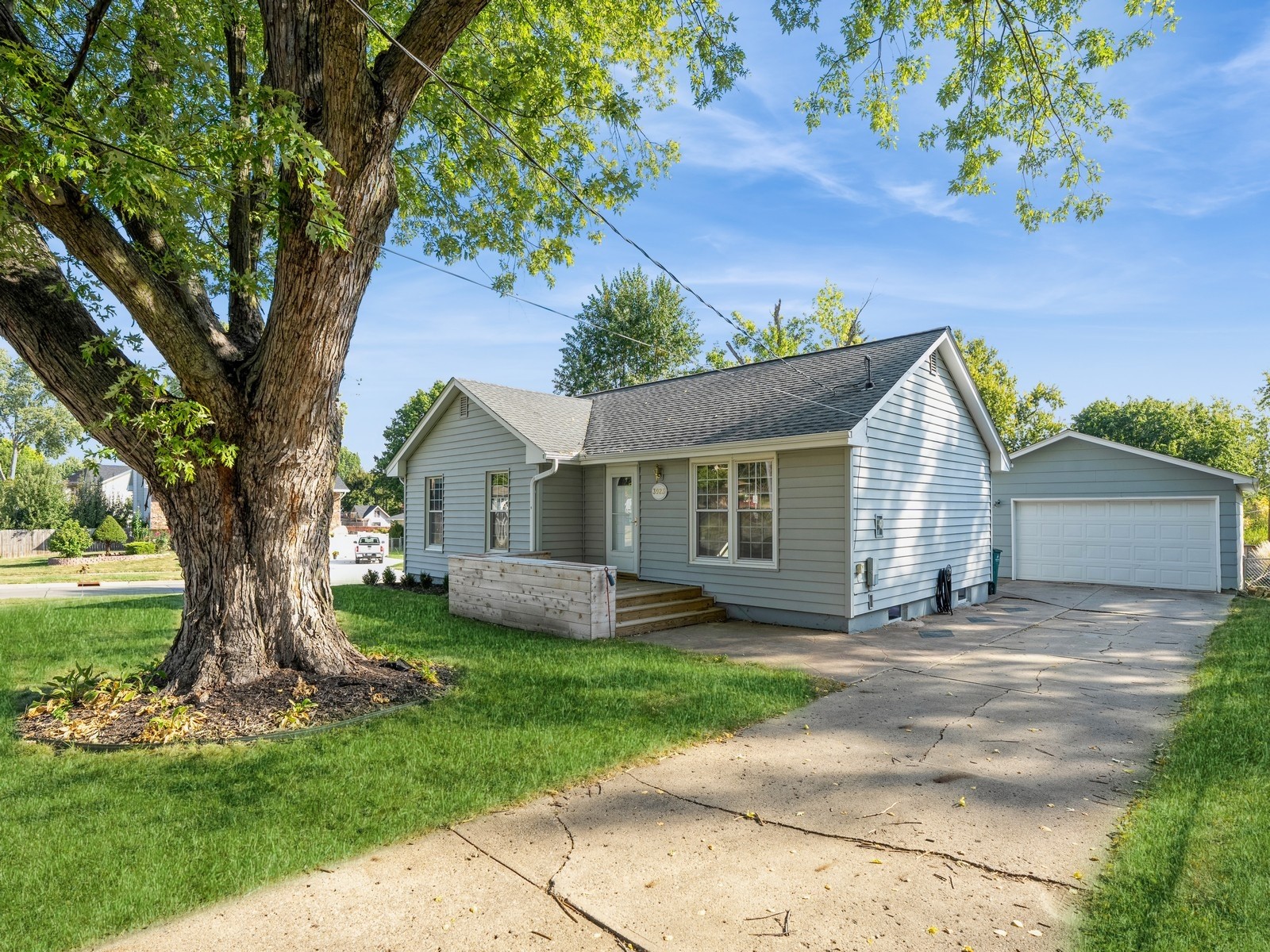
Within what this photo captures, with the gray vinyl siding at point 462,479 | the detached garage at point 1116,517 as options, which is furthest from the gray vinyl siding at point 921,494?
the gray vinyl siding at point 462,479

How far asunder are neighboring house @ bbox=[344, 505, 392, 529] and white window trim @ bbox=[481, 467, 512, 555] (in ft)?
151

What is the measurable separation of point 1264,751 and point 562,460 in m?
9.90

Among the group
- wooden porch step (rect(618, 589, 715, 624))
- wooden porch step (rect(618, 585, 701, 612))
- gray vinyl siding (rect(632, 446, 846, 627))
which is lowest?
wooden porch step (rect(618, 589, 715, 624))

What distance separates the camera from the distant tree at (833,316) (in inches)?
1123

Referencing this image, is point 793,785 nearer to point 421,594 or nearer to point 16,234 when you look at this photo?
point 16,234

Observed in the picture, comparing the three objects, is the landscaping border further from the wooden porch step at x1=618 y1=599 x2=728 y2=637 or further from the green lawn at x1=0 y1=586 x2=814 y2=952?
the wooden porch step at x1=618 y1=599 x2=728 y2=637

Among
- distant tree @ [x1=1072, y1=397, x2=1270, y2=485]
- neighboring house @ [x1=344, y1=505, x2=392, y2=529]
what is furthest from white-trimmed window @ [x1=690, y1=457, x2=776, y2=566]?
neighboring house @ [x1=344, y1=505, x2=392, y2=529]

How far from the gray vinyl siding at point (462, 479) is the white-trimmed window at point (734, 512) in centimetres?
347

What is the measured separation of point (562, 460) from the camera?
12.4 meters

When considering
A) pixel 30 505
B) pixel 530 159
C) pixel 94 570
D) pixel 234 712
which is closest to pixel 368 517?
pixel 30 505

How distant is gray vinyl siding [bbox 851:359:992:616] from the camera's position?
9.77 m

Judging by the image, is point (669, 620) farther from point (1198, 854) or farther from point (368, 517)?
point (368, 517)

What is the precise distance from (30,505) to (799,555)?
121ft

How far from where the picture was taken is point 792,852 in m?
3.26
